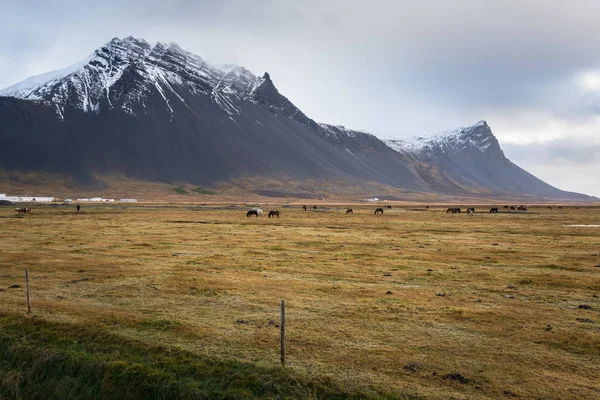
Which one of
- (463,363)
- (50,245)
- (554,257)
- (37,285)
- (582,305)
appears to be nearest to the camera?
(463,363)

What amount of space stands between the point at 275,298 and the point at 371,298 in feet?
14.8

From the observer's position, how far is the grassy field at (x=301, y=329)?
464 inches

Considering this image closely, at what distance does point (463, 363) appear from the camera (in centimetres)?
1255

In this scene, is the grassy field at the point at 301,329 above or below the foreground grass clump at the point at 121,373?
above

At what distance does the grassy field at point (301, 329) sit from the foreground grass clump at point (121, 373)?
0.04m

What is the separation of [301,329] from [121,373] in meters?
6.09

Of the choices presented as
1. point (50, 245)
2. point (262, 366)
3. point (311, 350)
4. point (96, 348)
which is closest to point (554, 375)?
point (311, 350)

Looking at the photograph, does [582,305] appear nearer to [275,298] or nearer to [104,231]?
[275,298]

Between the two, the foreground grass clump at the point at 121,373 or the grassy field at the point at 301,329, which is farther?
the grassy field at the point at 301,329

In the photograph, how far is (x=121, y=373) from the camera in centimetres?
1262

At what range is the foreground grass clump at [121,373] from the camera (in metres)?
11.6

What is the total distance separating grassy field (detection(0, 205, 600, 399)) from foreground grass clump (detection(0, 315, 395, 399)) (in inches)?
1.6

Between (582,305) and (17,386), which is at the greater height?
(582,305)

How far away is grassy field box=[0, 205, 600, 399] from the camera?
38.7ft
